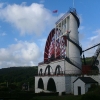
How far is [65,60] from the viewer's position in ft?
126

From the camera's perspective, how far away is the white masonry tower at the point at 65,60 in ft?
120

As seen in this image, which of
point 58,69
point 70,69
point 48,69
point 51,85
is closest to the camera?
point 70,69

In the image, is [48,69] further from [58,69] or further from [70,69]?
[70,69]

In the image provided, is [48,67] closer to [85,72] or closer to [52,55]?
[52,55]

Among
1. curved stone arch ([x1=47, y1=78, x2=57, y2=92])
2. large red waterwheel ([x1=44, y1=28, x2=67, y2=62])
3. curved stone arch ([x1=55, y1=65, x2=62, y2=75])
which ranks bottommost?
curved stone arch ([x1=47, y1=78, x2=57, y2=92])

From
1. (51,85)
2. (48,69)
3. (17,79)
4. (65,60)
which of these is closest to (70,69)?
(65,60)

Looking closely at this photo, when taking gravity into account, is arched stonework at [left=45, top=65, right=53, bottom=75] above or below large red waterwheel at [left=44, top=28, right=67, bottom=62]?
below

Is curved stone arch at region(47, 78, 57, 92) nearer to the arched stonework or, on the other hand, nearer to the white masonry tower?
the white masonry tower

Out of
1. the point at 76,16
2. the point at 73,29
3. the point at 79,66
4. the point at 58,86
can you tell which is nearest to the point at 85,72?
the point at 79,66

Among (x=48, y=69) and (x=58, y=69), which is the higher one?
(x=48, y=69)

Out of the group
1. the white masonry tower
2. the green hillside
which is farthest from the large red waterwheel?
the green hillside

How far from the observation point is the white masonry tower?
120ft

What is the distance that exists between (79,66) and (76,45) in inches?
176

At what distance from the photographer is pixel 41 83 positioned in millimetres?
50750
